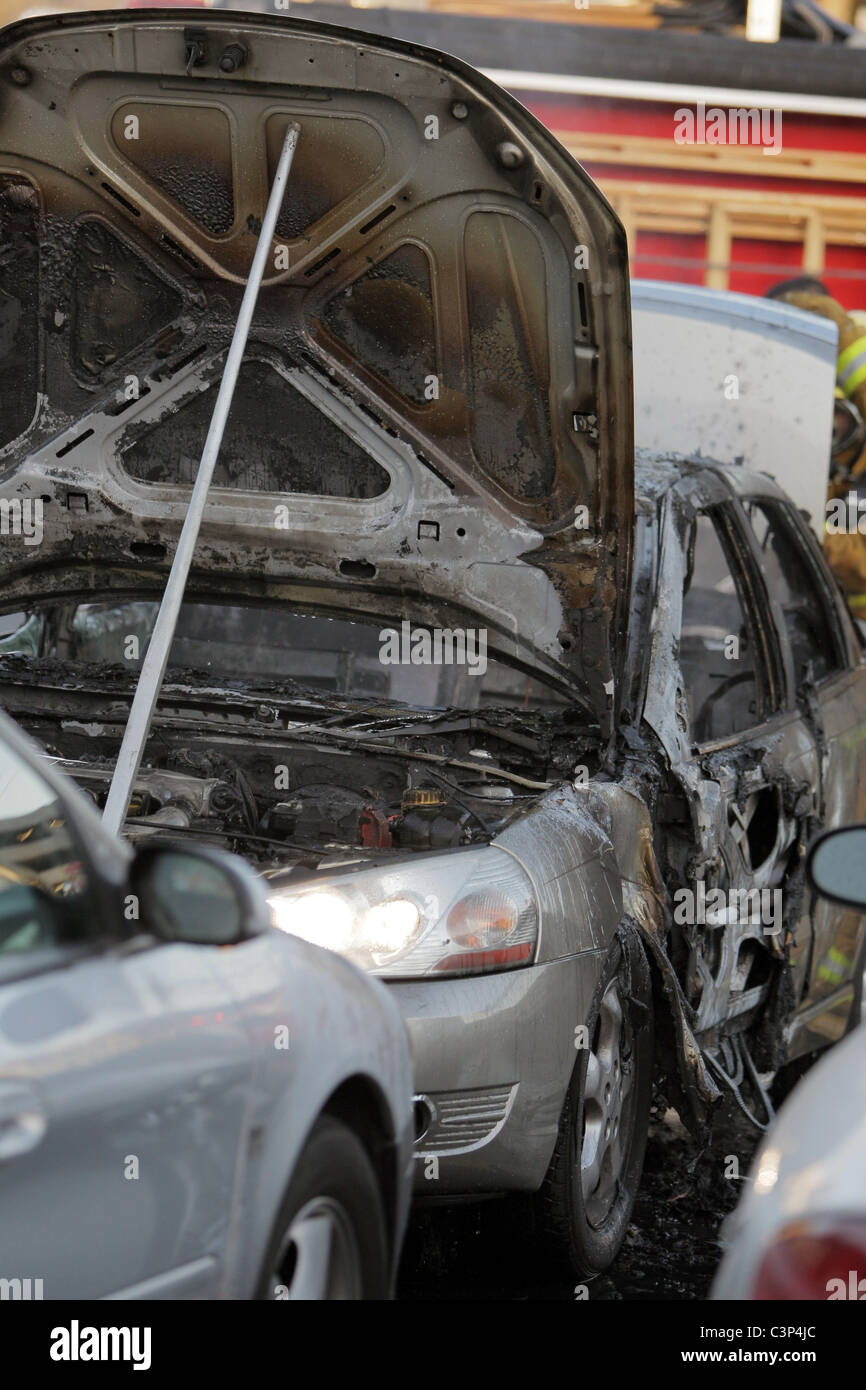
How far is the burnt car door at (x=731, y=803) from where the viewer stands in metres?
4.86

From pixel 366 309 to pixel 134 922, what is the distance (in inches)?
110

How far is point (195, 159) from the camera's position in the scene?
4.85 meters

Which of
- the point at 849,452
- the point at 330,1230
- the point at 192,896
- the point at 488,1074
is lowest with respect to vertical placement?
the point at 488,1074

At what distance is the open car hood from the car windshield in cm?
25

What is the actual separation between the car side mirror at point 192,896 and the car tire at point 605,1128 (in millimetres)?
1745

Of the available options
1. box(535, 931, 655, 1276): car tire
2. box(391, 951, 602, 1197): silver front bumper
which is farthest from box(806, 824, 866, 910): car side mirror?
box(535, 931, 655, 1276): car tire

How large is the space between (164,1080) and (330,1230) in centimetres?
61

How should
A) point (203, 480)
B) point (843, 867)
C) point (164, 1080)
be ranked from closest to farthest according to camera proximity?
1. point (164, 1080)
2. point (843, 867)
3. point (203, 480)

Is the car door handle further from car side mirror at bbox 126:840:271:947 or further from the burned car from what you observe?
the burned car

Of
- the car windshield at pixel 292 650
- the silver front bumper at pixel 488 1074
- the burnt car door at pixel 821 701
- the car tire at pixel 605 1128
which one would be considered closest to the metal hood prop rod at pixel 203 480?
the car windshield at pixel 292 650

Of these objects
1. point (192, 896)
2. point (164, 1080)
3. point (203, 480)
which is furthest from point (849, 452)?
point (164, 1080)

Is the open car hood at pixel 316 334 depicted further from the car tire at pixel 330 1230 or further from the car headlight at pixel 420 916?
the car tire at pixel 330 1230

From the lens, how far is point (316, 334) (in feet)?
16.5

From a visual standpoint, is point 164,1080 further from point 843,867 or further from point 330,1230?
point 843,867
